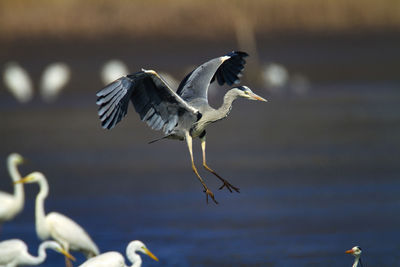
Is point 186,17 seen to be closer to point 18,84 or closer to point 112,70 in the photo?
point 112,70

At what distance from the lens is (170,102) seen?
9391mm

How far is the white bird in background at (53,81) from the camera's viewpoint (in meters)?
22.3

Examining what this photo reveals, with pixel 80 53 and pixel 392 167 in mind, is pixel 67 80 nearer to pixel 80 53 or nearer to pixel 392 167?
pixel 80 53

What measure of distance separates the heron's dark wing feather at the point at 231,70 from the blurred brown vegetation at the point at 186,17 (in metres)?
16.8

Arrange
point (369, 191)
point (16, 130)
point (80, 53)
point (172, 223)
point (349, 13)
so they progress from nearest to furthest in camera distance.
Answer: point (172, 223), point (369, 191), point (16, 130), point (80, 53), point (349, 13)

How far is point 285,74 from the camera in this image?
22.9 meters

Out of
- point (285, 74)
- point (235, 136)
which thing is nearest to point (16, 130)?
point (235, 136)

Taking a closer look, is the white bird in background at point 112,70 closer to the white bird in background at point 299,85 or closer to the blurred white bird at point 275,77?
the blurred white bird at point 275,77

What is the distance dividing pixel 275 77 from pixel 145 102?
1349 centimetres

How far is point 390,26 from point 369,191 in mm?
15381

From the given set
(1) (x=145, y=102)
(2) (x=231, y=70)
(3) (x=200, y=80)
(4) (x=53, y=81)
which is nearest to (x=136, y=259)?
(1) (x=145, y=102)

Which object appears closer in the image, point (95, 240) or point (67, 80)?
point (95, 240)

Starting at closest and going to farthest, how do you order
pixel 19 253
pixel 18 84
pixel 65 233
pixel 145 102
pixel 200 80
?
pixel 145 102 → pixel 19 253 → pixel 200 80 → pixel 65 233 → pixel 18 84

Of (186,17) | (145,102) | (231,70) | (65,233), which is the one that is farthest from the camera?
(186,17)
